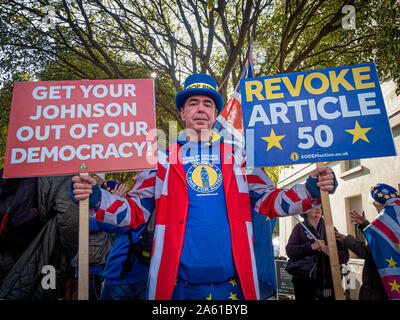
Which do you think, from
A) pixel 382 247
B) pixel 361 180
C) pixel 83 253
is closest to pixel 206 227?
pixel 83 253

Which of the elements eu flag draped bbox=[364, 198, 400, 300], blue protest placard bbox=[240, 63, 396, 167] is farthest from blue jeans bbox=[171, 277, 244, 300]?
eu flag draped bbox=[364, 198, 400, 300]

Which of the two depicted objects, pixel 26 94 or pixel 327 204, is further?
pixel 26 94

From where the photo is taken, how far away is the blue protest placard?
2.12 m

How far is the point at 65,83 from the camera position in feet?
7.70

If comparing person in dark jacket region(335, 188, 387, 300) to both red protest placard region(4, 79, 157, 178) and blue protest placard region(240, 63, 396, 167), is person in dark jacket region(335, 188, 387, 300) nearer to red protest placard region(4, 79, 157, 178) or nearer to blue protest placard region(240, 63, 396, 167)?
blue protest placard region(240, 63, 396, 167)

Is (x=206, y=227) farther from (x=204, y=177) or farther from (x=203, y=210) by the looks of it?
(x=204, y=177)

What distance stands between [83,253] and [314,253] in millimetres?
3096

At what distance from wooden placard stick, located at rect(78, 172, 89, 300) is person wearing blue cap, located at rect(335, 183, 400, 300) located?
243cm

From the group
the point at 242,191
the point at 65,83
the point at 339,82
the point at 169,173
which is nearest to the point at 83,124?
the point at 65,83

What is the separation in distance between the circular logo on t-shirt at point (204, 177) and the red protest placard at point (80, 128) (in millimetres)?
320

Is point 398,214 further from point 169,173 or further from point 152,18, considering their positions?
point 152,18

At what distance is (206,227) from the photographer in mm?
2033

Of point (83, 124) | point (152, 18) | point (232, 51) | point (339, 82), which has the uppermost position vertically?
point (152, 18)
